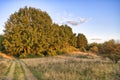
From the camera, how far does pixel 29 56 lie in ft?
179

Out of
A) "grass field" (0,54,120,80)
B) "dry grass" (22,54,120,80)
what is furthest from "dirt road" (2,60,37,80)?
"dry grass" (22,54,120,80)

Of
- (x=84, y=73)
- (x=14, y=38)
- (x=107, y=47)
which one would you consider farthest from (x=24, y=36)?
(x=84, y=73)

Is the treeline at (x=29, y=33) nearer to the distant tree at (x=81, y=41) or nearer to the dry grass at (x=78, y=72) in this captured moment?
the dry grass at (x=78, y=72)

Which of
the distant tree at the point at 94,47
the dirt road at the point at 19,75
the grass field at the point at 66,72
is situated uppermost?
the distant tree at the point at 94,47

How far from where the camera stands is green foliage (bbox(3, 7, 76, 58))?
174 ft

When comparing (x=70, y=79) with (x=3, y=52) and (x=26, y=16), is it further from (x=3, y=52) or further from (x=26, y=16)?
(x=3, y=52)

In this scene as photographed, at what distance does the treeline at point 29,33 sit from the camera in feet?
174

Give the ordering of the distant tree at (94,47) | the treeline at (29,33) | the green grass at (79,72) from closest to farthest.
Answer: the green grass at (79,72) < the treeline at (29,33) < the distant tree at (94,47)

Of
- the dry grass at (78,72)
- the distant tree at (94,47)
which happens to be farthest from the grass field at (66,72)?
the distant tree at (94,47)

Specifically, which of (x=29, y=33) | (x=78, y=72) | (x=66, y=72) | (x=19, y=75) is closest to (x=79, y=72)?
(x=78, y=72)

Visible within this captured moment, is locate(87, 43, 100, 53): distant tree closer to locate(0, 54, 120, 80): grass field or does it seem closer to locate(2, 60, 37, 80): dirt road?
locate(0, 54, 120, 80): grass field

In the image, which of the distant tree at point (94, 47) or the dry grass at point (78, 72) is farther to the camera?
the distant tree at point (94, 47)

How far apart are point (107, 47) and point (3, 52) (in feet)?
88.0

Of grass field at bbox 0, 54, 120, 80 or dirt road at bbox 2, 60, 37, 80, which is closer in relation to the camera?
grass field at bbox 0, 54, 120, 80
